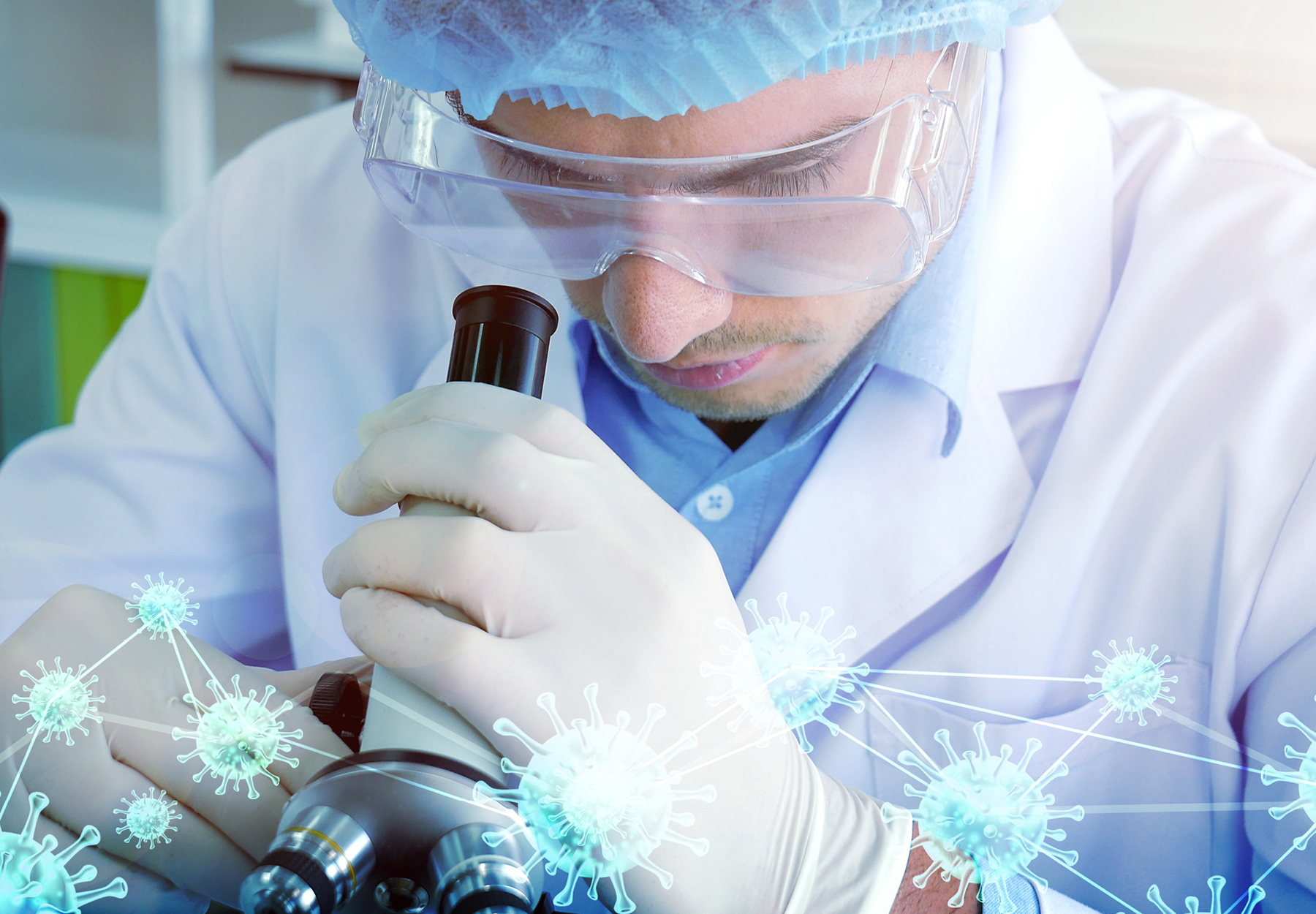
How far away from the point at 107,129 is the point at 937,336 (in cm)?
207

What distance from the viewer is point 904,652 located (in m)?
0.80

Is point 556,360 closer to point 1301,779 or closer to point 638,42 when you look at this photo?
point 638,42

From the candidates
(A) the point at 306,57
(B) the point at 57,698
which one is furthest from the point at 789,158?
(A) the point at 306,57

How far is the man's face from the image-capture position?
0.67 m

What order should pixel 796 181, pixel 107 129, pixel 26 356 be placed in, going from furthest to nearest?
1. pixel 107 129
2. pixel 26 356
3. pixel 796 181

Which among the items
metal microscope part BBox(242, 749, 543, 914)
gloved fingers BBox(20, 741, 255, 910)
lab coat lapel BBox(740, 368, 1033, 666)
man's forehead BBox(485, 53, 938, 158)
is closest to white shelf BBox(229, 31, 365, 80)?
man's forehead BBox(485, 53, 938, 158)

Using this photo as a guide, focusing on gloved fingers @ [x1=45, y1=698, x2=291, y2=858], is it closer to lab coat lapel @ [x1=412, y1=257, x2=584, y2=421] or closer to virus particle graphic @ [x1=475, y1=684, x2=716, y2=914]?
virus particle graphic @ [x1=475, y1=684, x2=716, y2=914]

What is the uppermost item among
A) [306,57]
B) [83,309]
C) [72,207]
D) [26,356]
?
[306,57]

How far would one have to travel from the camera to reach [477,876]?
0.48m

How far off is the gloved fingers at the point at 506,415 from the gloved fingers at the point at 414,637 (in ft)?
0.44

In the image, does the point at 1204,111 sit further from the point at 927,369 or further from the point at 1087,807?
the point at 1087,807

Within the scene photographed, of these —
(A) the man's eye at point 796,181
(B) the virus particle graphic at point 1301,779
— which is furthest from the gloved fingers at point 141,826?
(B) the virus particle graphic at point 1301,779

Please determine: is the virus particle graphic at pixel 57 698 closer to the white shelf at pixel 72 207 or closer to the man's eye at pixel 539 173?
the man's eye at pixel 539 173

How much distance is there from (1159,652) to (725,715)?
34 cm
